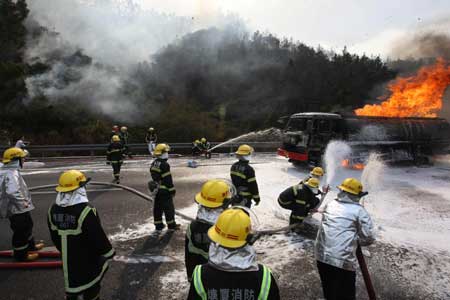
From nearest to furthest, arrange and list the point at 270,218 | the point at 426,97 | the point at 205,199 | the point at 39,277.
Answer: the point at 205,199 < the point at 39,277 < the point at 270,218 < the point at 426,97

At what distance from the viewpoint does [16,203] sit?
4.62 m

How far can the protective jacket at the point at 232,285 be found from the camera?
1835 millimetres

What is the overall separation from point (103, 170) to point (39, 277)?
8974 mm

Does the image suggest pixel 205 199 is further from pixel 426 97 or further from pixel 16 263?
pixel 426 97

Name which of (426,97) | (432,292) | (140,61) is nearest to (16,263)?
(432,292)

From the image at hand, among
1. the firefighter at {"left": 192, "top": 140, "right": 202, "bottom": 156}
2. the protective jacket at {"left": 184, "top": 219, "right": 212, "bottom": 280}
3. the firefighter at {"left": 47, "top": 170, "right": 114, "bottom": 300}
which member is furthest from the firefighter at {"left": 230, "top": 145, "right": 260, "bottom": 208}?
the firefighter at {"left": 192, "top": 140, "right": 202, "bottom": 156}

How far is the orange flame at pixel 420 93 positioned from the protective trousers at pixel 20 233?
51.3 feet

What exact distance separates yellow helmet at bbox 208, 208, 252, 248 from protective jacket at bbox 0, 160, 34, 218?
4014 millimetres

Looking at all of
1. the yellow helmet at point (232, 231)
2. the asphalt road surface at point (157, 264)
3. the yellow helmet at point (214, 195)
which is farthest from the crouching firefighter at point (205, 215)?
the asphalt road surface at point (157, 264)

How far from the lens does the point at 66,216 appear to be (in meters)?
3.09

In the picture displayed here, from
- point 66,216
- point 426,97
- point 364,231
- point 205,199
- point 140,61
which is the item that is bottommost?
point 364,231

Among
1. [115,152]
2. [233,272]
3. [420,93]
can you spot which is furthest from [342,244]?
[420,93]

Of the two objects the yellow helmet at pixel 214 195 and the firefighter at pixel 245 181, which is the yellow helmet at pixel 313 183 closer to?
the firefighter at pixel 245 181

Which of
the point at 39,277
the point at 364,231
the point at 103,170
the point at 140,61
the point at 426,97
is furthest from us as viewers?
the point at 140,61
